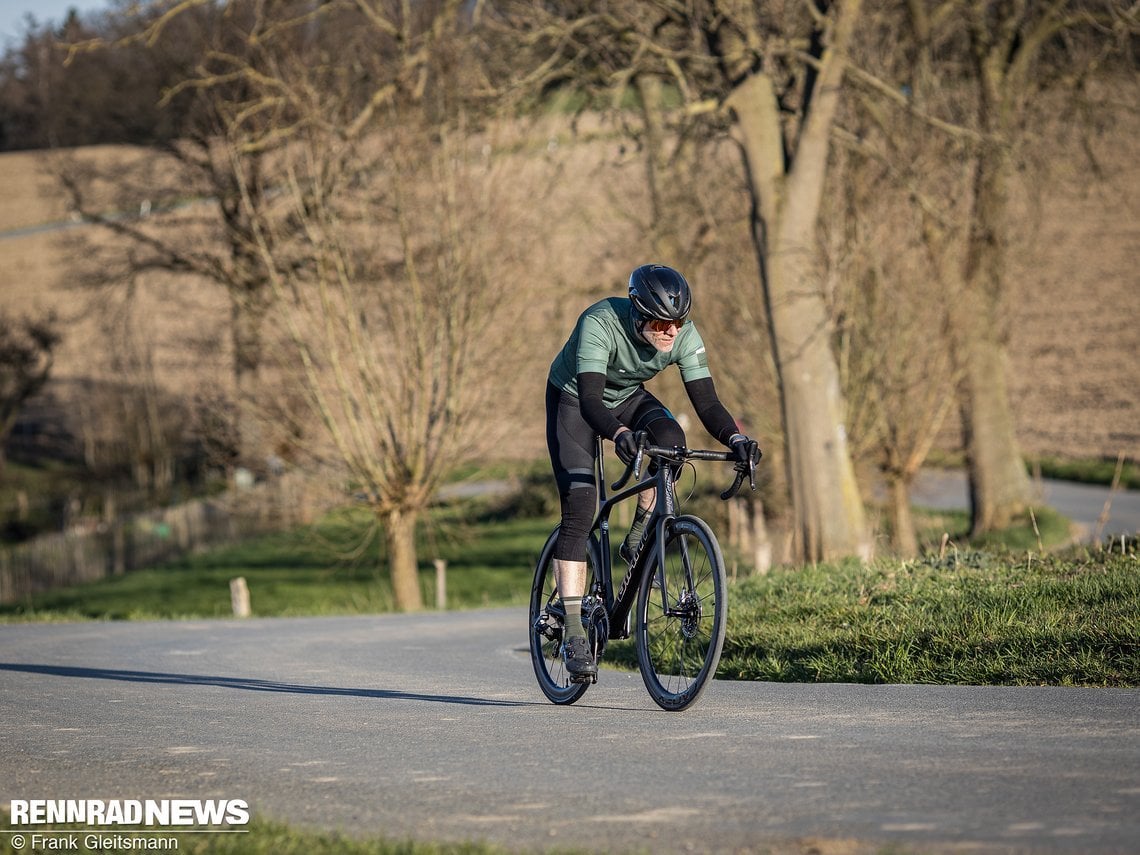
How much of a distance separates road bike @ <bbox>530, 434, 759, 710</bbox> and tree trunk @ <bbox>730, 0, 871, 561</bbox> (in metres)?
8.73

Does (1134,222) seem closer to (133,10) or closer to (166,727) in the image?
(133,10)

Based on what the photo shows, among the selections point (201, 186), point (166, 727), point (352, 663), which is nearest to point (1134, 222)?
point (201, 186)

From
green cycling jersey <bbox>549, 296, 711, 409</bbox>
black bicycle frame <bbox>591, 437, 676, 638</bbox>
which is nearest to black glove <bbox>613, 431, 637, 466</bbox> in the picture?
black bicycle frame <bbox>591, 437, 676, 638</bbox>

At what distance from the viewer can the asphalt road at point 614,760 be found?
455cm

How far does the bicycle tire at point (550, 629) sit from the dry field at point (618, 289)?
10316 millimetres

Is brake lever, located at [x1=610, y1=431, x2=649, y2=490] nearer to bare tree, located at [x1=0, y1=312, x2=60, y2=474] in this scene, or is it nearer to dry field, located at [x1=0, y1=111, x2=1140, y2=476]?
dry field, located at [x1=0, y1=111, x2=1140, y2=476]

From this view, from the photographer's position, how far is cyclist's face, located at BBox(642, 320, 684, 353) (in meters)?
7.09

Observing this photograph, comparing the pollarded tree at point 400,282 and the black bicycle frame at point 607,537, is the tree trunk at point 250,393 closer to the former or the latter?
the pollarded tree at point 400,282

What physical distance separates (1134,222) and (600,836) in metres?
50.5

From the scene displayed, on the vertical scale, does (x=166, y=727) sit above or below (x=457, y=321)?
below

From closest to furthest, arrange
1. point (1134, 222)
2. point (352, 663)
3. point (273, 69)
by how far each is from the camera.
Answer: point (352, 663), point (273, 69), point (1134, 222)

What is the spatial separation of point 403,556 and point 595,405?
1363 centimetres

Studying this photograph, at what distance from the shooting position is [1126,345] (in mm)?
46719

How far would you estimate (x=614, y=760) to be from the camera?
576cm
